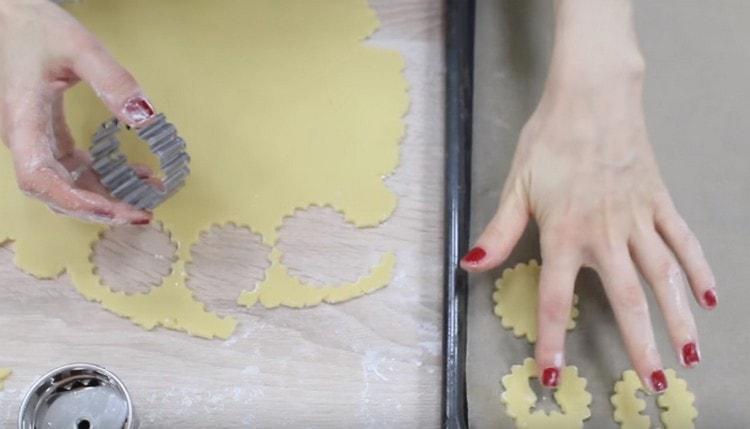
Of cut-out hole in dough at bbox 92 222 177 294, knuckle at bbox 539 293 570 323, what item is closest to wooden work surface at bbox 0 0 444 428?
cut-out hole in dough at bbox 92 222 177 294

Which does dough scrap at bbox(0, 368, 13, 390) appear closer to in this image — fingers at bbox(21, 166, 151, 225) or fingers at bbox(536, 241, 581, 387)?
fingers at bbox(21, 166, 151, 225)

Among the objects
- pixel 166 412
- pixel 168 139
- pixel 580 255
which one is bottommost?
pixel 166 412

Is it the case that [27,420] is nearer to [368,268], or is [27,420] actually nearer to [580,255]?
[368,268]

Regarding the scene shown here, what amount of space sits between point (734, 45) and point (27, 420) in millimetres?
733

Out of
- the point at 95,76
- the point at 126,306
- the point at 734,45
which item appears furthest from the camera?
the point at 734,45

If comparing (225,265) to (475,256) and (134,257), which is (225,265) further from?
(475,256)

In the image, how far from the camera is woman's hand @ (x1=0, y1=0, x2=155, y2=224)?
24.1 inches

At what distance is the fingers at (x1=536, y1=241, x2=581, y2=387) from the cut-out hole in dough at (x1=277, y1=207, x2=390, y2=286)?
6.1 inches

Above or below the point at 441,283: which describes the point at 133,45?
above

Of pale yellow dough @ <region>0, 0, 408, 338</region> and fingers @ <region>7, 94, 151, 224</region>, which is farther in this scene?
pale yellow dough @ <region>0, 0, 408, 338</region>

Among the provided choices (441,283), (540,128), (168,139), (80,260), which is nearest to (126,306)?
(80,260)

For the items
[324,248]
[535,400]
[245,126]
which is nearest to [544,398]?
[535,400]

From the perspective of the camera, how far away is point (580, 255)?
2.22 feet

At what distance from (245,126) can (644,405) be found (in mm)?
424
